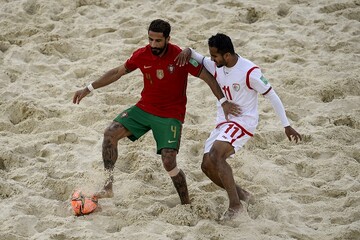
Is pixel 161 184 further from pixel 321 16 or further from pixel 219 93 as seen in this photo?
pixel 321 16

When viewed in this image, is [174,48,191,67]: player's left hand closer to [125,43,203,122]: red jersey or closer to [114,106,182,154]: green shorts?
[125,43,203,122]: red jersey

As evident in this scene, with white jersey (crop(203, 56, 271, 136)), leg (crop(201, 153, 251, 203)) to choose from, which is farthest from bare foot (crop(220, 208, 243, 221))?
white jersey (crop(203, 56, 271, 136))

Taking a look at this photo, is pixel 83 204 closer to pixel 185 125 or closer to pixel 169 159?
pixel 169 159

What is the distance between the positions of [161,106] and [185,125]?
119 cm

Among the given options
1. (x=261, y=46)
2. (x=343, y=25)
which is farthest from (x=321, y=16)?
(x=261, y=46)

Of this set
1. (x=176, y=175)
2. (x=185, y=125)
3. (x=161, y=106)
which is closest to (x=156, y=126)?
(x=161, y=106)

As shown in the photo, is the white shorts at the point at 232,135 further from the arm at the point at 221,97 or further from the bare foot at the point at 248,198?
the bare foot at the point at 248,198

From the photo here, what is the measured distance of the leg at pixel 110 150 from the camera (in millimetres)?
5078

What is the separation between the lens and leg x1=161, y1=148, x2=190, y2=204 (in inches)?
193

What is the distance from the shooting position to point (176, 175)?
497 centimetres

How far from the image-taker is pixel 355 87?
22.2 ft

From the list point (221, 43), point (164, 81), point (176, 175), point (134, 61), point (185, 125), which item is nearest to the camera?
point (221, 43)

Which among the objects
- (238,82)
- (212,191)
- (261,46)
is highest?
(238,82)

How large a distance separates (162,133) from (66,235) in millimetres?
1106
